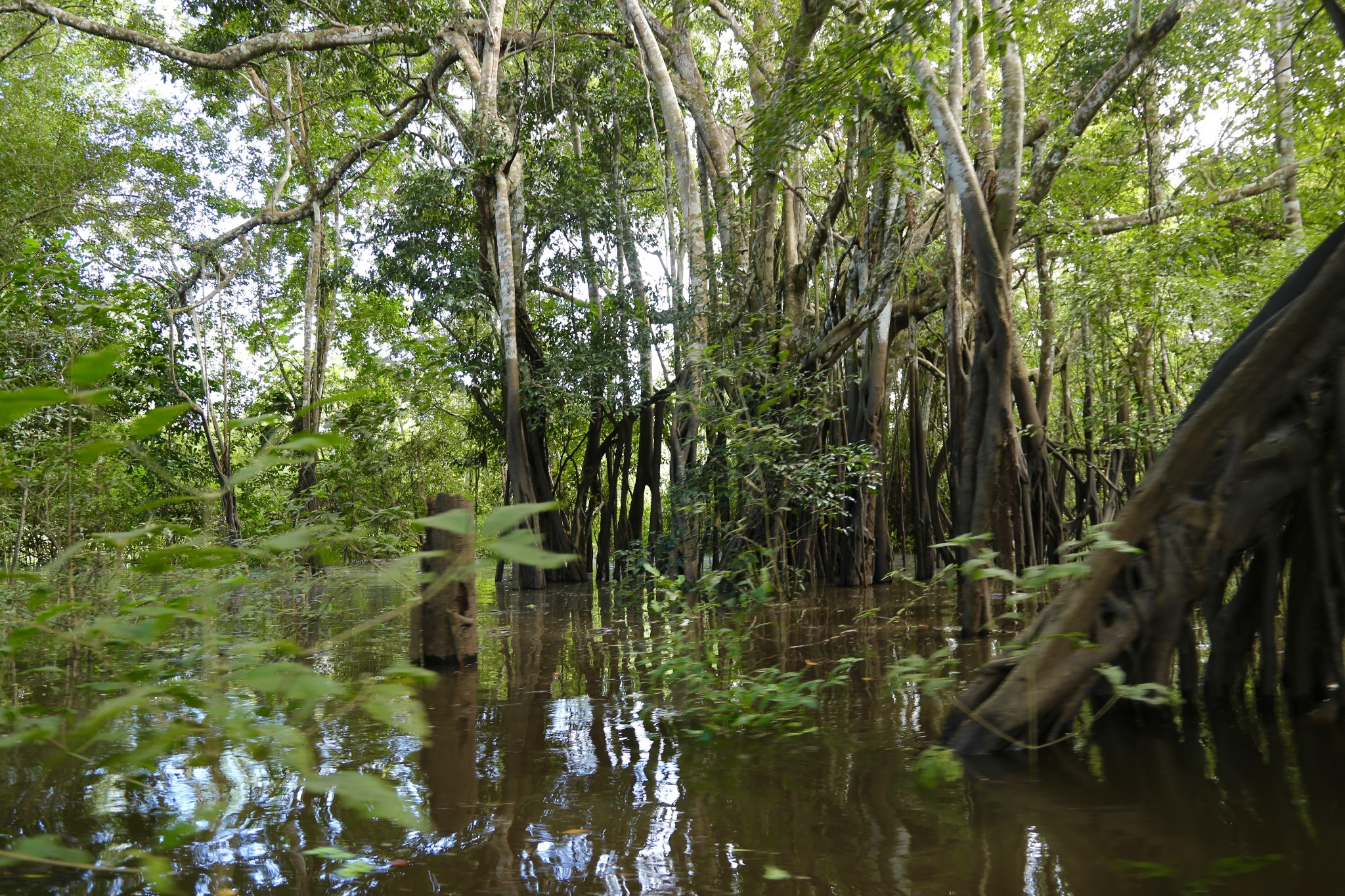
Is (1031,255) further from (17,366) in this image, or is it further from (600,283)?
(17,366)

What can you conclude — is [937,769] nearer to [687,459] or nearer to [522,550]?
[522,550]

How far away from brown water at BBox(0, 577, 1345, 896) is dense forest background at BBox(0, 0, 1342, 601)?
161cm

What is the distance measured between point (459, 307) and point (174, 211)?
4.95 m

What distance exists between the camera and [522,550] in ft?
3.36

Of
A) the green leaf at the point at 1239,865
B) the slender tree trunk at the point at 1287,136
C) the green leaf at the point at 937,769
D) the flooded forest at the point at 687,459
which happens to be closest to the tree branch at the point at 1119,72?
the flooded forest at the point at 687,459

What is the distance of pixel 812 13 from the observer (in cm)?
569

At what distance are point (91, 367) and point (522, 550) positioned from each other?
55cm

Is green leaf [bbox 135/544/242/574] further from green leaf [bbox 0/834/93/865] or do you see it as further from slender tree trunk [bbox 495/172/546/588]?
slender tree trunk [bbox 495/172/546/588]

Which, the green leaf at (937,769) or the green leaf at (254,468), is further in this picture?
the green leaf at (937,769)

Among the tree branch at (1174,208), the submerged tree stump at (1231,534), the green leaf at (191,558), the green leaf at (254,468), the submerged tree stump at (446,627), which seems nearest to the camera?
the green leaf at (254,468)

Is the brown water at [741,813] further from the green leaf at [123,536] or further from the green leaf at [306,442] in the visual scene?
the green leaf at [306,442]

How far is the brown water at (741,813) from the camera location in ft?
5.56

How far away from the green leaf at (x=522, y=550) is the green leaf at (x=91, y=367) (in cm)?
50

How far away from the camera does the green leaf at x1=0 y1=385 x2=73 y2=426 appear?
3.09ft
